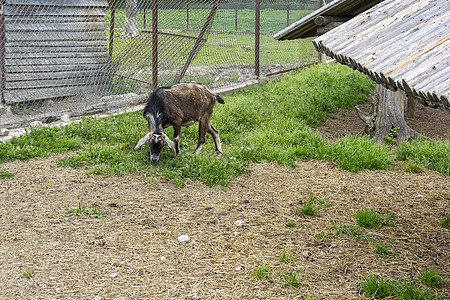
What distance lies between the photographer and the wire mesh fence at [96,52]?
9.02m

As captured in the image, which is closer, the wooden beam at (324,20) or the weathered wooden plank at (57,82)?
the wooden beam at (324,20)

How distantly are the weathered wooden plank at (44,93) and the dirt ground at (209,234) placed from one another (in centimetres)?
258

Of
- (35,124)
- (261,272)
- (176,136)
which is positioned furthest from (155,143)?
(35,124)

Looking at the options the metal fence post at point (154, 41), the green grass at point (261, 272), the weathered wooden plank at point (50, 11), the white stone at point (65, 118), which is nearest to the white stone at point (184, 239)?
the green grass at point (261, 272)

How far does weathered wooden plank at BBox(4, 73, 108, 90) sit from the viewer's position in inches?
359

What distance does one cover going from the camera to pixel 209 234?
5.07 m

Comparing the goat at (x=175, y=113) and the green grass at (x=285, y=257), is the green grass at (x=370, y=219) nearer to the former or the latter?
the green grass at (x=285, y=257)

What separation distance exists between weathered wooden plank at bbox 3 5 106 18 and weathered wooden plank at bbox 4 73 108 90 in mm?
1241

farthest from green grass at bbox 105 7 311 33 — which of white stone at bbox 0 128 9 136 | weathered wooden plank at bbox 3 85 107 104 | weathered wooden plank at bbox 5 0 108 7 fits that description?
white stone at bbox 0 128 9 136

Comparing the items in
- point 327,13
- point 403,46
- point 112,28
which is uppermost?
point 327,13

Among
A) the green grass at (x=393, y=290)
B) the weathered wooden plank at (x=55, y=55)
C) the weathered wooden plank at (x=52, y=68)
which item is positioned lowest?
the green grass at (x=393, y=290)

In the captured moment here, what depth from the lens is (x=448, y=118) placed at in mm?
10508

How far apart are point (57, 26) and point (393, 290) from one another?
26.9ft

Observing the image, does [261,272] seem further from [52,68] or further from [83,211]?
[52,68]
